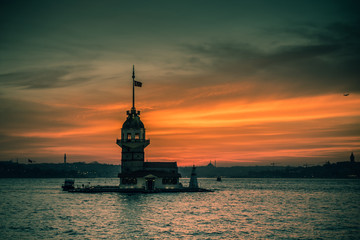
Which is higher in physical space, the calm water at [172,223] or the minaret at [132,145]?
the minaret at [132,145]

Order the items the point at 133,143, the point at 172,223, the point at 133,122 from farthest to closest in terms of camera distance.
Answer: the point at 133,122, the point at 133,143, the point at 172,223

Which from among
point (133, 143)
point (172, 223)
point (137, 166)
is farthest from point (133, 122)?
point (172, 223)

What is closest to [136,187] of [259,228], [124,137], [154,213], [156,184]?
[156,184]

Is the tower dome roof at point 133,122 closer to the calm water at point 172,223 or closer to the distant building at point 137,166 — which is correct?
the distant building at point 137,166

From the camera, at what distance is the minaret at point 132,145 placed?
3935 inches

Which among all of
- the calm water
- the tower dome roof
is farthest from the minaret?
the calm water

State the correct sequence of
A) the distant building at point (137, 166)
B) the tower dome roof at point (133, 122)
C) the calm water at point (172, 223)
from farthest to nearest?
the tower dome roof at point (133, 122)
the distant building at point (137, 166)
the calm water at point (172, 223)

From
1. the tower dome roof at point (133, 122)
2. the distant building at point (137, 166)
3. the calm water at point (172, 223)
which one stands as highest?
the tower dome roof at point (133, 122)

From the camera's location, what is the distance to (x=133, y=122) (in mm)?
101438

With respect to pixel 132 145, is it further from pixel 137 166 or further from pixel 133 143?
pixel 137 166

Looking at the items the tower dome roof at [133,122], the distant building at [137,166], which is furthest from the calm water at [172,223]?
the tower dome roof at [133,122]

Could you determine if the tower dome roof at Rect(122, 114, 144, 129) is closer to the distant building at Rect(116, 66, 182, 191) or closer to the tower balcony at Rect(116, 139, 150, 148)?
the distant building at Rect(116, 66, 182, 191)

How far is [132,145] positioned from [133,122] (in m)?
5.71

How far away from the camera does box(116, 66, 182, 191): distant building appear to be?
98312mm
